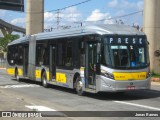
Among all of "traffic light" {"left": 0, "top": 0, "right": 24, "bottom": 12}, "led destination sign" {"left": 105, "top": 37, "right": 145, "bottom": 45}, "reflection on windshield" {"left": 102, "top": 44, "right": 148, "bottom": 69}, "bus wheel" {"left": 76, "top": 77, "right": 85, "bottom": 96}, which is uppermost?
"traffic light" {"left": 0, "top": 0, "right": 24, "bottom": 12}

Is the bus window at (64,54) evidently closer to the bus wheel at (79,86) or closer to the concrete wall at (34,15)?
the bus wheel at (79,86)

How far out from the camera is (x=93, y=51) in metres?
18.4

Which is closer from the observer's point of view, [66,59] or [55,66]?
[66,59]

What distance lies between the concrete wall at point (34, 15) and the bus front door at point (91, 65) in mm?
51868

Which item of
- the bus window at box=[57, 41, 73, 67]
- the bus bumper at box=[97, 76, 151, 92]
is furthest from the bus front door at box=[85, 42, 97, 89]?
the bus window at box=[57, 41, 73, 67]

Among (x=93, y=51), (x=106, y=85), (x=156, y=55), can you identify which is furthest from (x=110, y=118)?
(x=156, y=55)

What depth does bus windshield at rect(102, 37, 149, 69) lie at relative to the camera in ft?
57.4

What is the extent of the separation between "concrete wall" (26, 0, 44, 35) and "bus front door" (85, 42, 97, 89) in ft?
170

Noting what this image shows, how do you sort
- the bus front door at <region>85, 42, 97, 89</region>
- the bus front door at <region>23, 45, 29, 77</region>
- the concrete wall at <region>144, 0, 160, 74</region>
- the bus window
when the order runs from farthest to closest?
the concrete wall at <region>144, 0, 160, 74</region> → the bus front door at <region>23, 45, 29, 77</region> → the bus window → the bus front door at <region>85, 42, 97, 89</region>

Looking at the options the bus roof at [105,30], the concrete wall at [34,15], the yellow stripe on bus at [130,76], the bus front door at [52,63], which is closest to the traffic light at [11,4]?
the bus roof at [105,30]

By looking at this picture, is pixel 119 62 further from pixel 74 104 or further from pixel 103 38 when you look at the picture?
pixel 74 104

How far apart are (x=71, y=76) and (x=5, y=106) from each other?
23.3 feet

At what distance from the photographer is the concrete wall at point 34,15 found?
228ft

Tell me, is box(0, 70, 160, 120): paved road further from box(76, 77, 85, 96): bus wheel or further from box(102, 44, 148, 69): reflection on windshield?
box(102, 44, 148, 69): reflection on windshield
